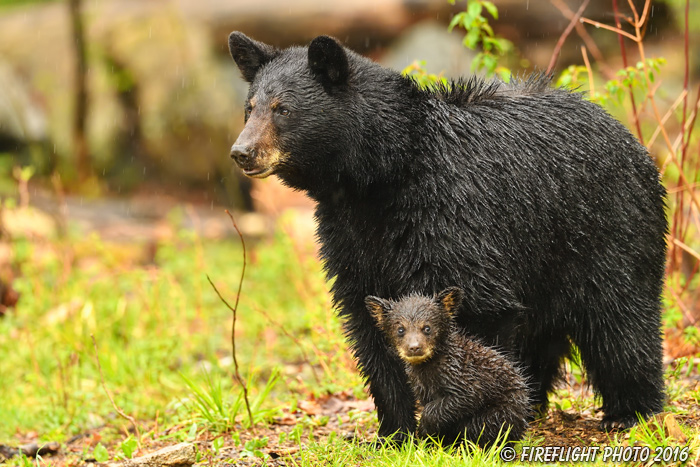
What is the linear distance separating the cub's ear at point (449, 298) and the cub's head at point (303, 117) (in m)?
0.96

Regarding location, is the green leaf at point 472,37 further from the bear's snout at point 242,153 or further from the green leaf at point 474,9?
the bear's snout at point 242,153

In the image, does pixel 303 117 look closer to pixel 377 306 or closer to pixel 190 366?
pixel 377 306

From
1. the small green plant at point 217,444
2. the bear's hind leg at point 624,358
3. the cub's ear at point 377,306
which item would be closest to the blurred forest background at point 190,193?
the small green plant at point 217,444

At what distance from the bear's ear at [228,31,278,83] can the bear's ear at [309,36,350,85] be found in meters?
0.40

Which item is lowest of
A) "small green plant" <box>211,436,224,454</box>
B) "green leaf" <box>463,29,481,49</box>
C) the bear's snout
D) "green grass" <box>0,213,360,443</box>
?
"green grass" <box>0,213,360,443</box>

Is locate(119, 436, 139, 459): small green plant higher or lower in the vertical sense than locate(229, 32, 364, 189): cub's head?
lower

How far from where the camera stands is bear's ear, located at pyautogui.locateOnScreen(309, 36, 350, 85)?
4.25m

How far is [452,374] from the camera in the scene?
397cm

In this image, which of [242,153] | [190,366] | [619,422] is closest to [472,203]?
[242,153]

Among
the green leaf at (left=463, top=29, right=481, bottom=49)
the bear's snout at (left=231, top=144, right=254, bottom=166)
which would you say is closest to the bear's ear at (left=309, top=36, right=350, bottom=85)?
the bear's snout at (left=231, top=144, right=254, bottom=166)

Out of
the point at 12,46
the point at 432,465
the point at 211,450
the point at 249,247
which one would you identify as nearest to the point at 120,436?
the point at 211,450

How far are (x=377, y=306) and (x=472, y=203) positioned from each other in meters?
0.79

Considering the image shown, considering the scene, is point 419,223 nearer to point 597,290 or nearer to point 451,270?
point 451,270

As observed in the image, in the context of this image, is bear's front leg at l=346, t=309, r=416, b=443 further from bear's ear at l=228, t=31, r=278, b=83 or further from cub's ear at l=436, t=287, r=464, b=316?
bear's ear at l=228, t=31, r=278, b=83
